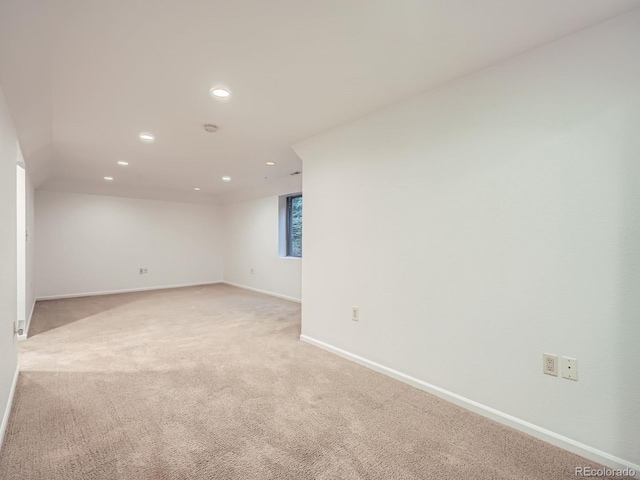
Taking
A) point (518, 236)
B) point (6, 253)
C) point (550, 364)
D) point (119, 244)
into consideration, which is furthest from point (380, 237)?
point (119, 244)

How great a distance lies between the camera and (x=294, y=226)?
6020 millimetres

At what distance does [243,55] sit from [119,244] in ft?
19.5

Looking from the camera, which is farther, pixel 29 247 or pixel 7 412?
pixel 29 247

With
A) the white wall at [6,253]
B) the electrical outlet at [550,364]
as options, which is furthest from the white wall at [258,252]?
the electrical outlet at [550,364]

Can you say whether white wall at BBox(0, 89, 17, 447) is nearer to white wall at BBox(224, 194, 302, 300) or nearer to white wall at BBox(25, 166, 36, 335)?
white wall at BBox(25, 166, 36, 335)

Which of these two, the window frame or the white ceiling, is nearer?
the white ceiling

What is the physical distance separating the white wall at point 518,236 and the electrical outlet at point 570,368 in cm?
4

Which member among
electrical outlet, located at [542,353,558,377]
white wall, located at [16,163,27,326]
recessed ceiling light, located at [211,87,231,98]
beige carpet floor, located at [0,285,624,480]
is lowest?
beige carpet floor, located at [0,285,624,480]

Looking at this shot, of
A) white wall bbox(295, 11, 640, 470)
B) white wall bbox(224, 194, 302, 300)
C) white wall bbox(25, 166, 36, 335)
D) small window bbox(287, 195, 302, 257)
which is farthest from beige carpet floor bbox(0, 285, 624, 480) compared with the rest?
small window bbox(287, 195, 302, 257)

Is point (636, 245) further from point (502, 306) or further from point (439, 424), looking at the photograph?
point (439, 424)

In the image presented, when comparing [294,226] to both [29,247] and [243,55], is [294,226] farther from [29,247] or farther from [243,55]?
[243,55]

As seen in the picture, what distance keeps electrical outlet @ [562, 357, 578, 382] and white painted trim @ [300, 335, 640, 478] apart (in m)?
0.34

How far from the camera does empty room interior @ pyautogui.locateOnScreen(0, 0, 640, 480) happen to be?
1482 mm

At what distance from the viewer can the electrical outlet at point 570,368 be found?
1611mm
